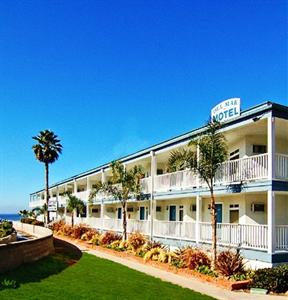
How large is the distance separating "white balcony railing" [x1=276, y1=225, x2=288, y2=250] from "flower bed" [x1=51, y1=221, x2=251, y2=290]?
176 centimetres

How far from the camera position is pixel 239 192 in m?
20.4

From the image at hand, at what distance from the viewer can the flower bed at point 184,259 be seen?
56.1 ft

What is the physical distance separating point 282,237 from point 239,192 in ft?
9.17

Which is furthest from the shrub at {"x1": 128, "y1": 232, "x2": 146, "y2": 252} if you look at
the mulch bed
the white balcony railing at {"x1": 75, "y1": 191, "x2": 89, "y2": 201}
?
the white balcony railing at {"x1": 75, "y1": 191, "x2": 89, "y2": 201}

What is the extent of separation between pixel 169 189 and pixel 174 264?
7775 millimetres

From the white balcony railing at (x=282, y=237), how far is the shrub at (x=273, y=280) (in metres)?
2.57

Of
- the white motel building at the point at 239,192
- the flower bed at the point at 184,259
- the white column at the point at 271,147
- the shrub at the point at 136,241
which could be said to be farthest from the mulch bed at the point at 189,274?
the white column at the point at 271,147

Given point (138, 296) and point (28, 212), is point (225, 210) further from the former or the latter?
point (28, 212)

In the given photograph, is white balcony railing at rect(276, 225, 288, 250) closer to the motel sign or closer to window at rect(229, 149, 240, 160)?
the motel sign

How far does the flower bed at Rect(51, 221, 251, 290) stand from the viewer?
56.1 ft

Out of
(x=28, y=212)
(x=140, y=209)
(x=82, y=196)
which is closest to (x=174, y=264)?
(x=140, y=209)

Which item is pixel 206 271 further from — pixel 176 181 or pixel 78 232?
pixel 78 232

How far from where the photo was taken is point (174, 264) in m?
20.4

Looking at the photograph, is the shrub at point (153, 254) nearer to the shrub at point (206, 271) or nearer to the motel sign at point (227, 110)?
the shrub at point (206, 271)
